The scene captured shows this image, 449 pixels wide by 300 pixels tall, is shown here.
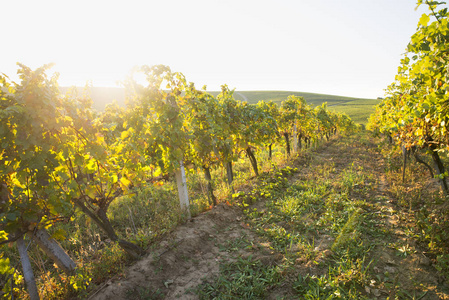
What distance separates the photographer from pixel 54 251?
Result: 3.35 m

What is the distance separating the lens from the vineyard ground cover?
3.07 meters

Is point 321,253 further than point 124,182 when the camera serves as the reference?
Yes

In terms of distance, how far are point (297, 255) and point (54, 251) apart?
3889mm

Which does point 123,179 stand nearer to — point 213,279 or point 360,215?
point 213,279

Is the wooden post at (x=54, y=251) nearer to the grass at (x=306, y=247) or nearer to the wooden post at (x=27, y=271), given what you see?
the grass at (x=306, y=247)

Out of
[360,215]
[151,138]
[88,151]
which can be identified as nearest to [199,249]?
[151,138]

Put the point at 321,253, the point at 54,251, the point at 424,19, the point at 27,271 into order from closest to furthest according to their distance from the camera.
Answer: the point at 27,271 < the point at 424,19 < the point at 54,251 < the point at 321,253

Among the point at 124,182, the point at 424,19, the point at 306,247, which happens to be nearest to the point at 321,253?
the point at 306,247

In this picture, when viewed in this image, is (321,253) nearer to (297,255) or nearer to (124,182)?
(297,255)

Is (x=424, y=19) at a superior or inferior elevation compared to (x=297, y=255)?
superior

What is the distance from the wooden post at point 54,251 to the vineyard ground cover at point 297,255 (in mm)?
762

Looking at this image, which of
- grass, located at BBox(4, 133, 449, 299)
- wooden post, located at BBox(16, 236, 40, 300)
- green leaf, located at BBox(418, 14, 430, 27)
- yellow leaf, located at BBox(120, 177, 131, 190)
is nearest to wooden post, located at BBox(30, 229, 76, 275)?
grass, located at BBox(4, 133, 449, 299)

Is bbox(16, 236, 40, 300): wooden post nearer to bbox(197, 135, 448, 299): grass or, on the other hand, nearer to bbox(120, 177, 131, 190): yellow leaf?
bbox(120, 177, 131, 190): yellow leaf

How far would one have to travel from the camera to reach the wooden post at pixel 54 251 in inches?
129
